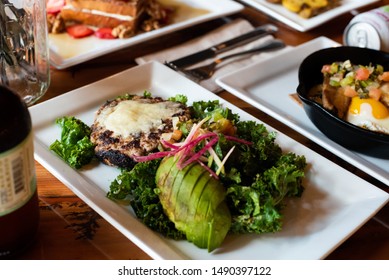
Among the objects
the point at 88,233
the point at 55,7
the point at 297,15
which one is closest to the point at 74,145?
the point at 88,233

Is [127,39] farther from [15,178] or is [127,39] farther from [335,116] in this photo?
[15,178]

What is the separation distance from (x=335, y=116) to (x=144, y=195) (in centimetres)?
64

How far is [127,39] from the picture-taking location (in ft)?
7.11

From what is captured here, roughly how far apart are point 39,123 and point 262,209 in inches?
30.1

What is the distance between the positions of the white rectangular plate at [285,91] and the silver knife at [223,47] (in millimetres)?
205

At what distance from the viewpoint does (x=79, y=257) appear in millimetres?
1331

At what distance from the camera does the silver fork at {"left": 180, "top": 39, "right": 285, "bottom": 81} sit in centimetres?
204

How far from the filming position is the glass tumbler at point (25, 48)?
5.72 ft

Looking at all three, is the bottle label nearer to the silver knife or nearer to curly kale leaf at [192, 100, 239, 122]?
curly kale leaf at [192, 100, 239, 122]

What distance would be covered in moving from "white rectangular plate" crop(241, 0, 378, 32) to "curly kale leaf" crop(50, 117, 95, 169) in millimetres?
1071

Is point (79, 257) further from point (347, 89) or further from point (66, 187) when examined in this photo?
point (347, 89)

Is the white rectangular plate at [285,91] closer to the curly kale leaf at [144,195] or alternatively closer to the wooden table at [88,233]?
the wooden table at [88,233]

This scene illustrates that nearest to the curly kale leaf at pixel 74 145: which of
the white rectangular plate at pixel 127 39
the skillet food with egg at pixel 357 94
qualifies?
the white rectangular plate at pixel 127 39
